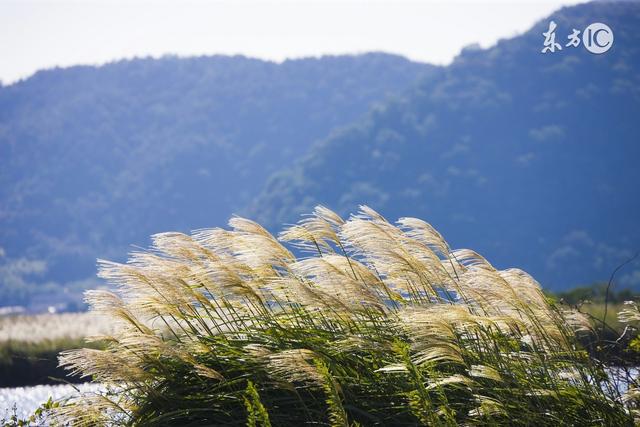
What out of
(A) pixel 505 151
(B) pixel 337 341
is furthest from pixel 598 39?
(B) pixel 337 341

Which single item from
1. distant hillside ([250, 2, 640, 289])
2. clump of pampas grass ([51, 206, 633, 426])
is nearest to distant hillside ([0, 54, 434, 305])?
distant hillside ([250, 2, 640, 289])

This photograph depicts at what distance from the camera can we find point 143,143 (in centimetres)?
8775

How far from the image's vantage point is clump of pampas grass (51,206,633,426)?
3822 mm

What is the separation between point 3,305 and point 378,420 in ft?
242

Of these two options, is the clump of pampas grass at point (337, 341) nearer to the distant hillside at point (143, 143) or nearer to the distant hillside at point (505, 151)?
the distant hillside at point (505, 151)

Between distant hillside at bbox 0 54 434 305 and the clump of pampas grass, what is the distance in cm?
7060

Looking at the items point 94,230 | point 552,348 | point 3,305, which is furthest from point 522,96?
point 552,348

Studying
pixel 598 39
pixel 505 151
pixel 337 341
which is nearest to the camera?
pixel 337 341

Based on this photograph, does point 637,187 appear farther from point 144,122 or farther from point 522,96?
point 144,122

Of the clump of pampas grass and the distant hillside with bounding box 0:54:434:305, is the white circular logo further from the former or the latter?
the clump of pampas grass

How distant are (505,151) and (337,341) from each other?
206 ft

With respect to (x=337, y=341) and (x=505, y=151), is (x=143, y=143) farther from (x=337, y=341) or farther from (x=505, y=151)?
(x=337, y=341)

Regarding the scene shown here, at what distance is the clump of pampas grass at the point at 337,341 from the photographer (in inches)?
150

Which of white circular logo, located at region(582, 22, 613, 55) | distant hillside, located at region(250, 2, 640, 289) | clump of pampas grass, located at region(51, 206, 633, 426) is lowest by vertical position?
clump of pampas grass, located at region(51, 206, 633, 426)
